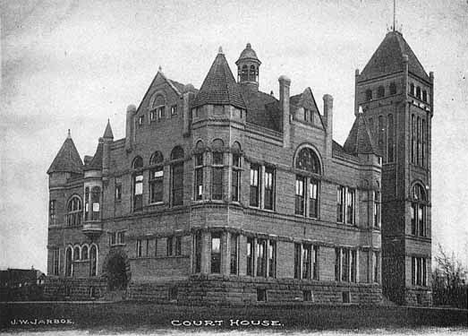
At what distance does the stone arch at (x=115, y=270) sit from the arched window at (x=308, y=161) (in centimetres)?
761

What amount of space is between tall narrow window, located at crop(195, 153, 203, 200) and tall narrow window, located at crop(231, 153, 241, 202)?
1.09 metres

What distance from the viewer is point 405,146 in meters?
32.8

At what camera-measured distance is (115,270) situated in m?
27.4

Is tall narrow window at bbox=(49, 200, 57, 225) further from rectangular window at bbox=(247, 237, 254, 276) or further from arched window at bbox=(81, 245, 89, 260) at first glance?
rectangular window at bbox=(247, 237, 254, 276)

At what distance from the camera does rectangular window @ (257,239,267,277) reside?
25297 mm

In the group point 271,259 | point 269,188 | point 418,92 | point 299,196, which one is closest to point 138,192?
point 269,188

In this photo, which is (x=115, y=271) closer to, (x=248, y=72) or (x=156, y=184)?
(x=156, y=184)

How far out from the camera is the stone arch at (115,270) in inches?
1065

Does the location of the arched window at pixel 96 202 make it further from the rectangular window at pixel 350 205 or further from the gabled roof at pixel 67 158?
the rectangular window at pixel 350 205

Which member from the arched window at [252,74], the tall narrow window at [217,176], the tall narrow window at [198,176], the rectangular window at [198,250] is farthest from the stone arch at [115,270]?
the arched window at [252,74]

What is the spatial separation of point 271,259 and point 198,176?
4.24m

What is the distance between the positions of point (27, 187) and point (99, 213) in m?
9.38

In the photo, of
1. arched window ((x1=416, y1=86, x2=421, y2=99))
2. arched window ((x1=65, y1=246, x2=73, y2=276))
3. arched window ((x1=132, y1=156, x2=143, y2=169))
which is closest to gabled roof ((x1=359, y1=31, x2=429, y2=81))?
arched window ((x1=416, y1=86, x2=421, y2=99))

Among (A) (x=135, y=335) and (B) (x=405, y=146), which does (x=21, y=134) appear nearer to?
(A) (x=135, y=335)
